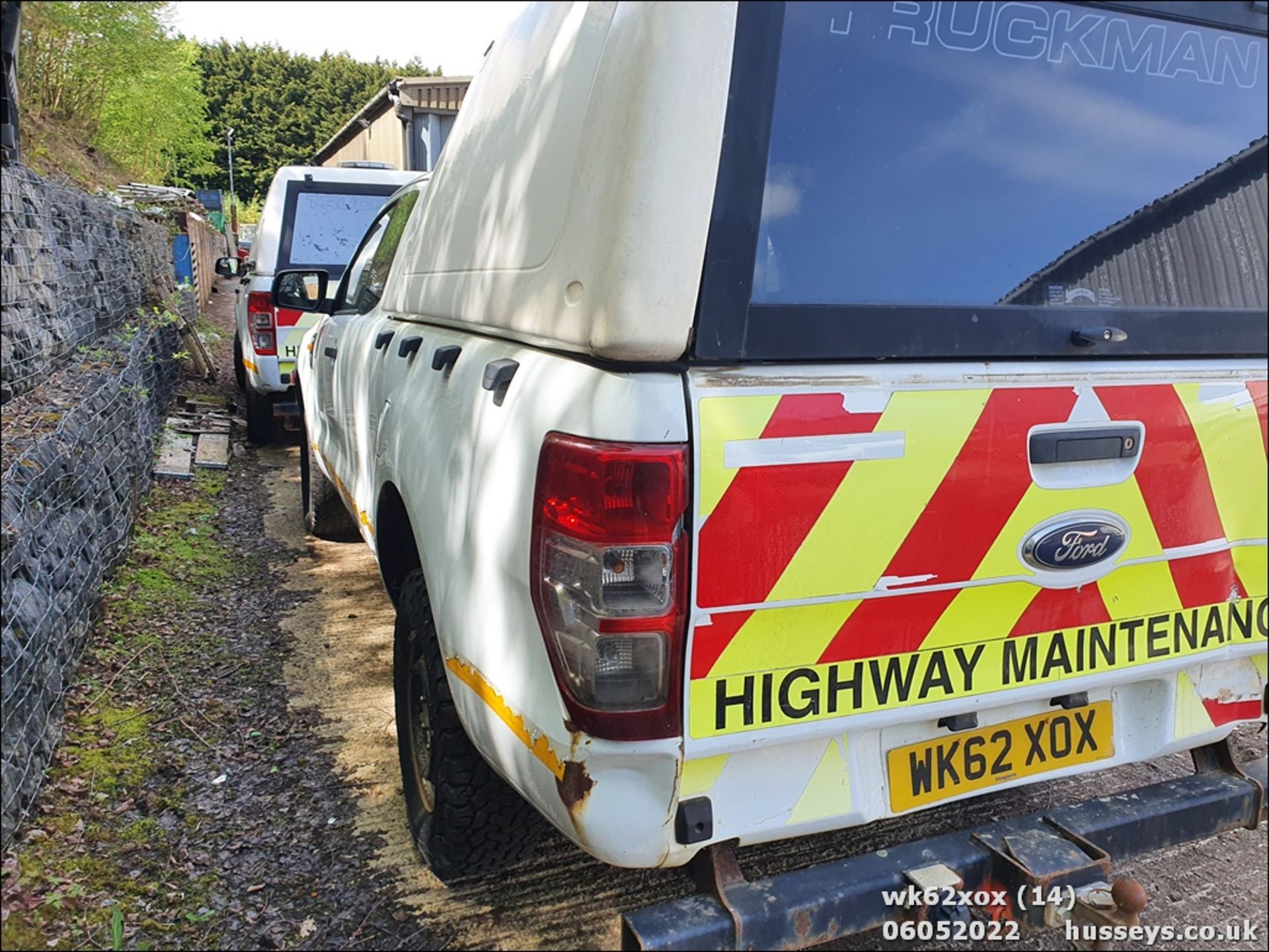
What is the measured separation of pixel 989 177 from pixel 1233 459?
0.87 meters

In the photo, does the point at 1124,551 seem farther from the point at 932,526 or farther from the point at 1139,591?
the point at 932,526

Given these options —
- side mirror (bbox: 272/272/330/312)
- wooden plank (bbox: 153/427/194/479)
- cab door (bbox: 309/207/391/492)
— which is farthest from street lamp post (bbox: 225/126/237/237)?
cab door (bbox: 309/207/391/492)

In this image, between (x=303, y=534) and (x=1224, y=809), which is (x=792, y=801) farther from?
(x=303, y=534)

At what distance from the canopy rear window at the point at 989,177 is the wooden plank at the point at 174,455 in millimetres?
5627

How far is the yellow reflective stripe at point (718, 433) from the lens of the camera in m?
1.50

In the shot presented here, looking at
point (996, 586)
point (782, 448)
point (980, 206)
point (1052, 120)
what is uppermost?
point (1052, 120)

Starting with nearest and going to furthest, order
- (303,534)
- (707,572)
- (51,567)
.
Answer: (707,572)
(51,567)
(303,534)

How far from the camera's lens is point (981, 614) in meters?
1.79

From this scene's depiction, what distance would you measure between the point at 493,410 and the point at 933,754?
116cm

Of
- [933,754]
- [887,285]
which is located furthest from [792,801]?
[887,285]

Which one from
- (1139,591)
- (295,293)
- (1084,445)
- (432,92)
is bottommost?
(1139,591)

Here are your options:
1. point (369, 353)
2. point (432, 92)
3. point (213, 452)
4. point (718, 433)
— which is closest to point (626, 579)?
point (718, 433)

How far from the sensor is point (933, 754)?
5.97ft

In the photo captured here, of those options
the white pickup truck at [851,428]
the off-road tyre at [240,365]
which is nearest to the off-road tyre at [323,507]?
the white pickup truck at [851,428]
